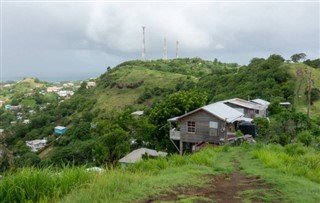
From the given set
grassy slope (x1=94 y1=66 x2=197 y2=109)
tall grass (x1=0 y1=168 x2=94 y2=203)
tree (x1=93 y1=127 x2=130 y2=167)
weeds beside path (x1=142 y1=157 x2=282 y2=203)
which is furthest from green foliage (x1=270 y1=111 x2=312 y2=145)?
grassy slope (x1=94 y1=66 x2=197 y2=109)

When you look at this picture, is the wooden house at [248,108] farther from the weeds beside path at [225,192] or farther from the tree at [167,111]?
the weeds beside path at [225,192]

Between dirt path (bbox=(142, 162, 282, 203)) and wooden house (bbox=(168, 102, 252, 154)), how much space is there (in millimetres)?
17807

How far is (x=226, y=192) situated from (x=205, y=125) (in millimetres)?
20010

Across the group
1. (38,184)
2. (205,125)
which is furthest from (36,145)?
(38,184)

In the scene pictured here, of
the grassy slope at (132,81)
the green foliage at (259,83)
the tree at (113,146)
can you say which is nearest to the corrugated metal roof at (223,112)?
the tree at (113,146)

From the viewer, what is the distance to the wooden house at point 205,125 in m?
25.8

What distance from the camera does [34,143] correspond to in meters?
65.4

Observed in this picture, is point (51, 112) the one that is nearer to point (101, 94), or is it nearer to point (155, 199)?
point (101, 94)

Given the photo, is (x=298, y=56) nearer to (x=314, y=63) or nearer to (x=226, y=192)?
(x=314, y=63)

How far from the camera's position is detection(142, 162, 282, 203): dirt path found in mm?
5906

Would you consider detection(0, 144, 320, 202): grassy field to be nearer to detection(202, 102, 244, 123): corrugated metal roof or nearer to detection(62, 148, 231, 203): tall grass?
detection(62, 148, 231, 203): tall grass

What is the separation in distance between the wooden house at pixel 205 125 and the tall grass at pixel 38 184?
19.6 metres

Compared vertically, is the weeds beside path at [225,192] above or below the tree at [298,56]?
below

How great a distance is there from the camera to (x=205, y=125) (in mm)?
26453
